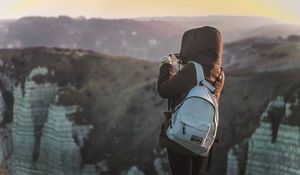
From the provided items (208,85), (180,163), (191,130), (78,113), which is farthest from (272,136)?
(191,130)

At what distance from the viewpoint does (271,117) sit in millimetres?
36438

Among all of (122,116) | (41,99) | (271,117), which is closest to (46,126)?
(41,99)

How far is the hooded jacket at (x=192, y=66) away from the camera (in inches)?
312

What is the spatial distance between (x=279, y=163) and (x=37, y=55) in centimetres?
3617

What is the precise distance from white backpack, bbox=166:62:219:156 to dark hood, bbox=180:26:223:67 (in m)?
0.57

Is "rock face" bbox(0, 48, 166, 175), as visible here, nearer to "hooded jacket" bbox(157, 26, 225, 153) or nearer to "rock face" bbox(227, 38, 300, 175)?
"rock face" bbox(227, 38, 300, 175)

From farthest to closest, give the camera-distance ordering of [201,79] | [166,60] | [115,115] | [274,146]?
[115,115] → [274,146] → [166,60] → [201,79]

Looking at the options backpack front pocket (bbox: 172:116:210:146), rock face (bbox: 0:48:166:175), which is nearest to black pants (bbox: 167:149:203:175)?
backpack front pocket (bbox: 172:116:210:146)

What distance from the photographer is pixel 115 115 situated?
172ft

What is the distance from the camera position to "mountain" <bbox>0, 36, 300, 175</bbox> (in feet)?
119

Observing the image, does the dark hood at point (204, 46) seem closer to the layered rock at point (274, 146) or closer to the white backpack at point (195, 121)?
the white backpack at point (195, 121)

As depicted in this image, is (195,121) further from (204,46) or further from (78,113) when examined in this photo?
(78,113)

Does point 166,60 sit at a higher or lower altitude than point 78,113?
higher

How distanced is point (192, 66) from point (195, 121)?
35.4 inches
